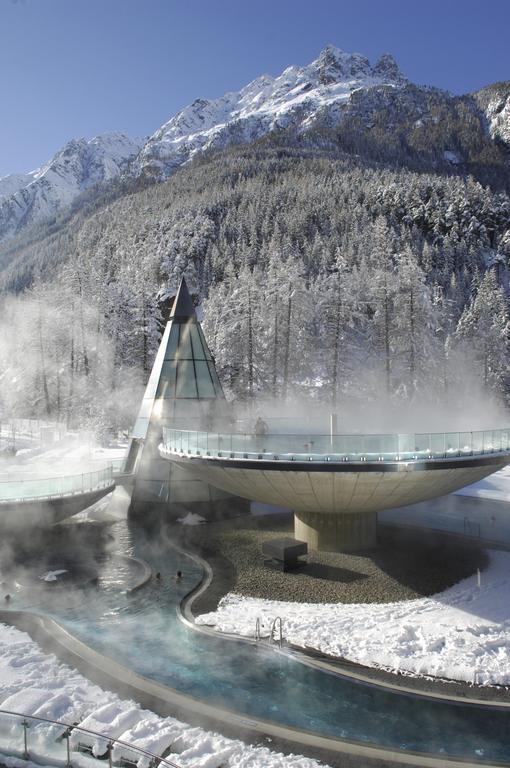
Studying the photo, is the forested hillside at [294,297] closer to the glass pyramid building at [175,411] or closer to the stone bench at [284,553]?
the glass pyramid building at [175,411]

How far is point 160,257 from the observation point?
101 m

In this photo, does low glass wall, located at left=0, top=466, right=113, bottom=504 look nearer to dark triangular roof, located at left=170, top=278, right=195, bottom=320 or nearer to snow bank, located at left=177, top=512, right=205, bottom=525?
snow bank, located at left=177, top=512, right=205, bottom=525

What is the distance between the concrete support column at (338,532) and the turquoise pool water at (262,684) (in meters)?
5.86

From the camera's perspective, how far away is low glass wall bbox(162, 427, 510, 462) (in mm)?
16766

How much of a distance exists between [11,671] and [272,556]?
891cm

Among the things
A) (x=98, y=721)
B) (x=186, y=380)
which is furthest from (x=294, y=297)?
(x=98, y=721)

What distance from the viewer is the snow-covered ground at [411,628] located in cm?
1189

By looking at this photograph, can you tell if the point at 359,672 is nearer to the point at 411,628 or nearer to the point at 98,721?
the point at 411,628

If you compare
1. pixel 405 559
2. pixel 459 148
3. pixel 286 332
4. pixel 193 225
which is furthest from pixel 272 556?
pixel 459 148

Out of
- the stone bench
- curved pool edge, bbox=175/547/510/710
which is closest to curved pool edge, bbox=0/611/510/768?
curved pool edge, bbox=175/547/510/710

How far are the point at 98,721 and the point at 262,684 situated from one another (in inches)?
130

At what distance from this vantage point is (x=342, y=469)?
16.6 metres

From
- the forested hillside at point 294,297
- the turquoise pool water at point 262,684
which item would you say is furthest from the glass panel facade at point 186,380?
Answer: the forested hillside at point 294,297

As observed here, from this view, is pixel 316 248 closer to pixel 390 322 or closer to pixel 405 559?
pixel 390 322
